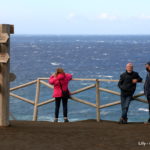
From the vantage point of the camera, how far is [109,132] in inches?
330

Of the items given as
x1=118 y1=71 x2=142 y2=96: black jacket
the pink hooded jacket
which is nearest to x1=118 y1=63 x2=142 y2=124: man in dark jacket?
x1=118 y1=71 x2=142 y2=96: black jacket

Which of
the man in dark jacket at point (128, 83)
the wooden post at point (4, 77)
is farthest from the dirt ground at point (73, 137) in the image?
the man in dark jacket at point (128, 83)

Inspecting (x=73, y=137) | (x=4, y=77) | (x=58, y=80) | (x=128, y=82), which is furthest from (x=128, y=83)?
(x=4, y=77)

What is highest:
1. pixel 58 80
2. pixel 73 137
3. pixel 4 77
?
pixel 4 77

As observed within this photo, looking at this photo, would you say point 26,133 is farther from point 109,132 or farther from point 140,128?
point 140,128

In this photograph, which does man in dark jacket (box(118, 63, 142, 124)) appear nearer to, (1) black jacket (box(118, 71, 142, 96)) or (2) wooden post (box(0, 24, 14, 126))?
(1) black jacket (box(118, 71, 142, 96))

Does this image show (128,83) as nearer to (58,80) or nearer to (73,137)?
(58,80)

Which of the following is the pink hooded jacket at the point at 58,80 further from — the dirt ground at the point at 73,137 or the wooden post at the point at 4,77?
the wooden post at the point at 4,77

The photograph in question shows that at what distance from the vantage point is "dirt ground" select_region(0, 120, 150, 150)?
7211mm

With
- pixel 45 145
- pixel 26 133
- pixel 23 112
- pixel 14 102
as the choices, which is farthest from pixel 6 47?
pixel 14 102

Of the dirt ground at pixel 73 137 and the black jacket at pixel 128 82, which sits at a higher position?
the black jacket at pixel 128 82

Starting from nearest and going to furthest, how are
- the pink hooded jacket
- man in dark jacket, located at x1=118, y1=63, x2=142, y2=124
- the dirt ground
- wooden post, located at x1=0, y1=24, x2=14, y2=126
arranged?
the dirt ground, wooden post, located at x1=0, y1=24, x2=14, y2=126, man in dark jacket, located at x1=118, y1=63, x2=142, y2=124, the pink hooded jacket

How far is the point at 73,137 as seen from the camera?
786cm

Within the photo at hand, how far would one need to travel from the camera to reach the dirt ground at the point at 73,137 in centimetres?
721
